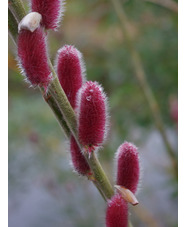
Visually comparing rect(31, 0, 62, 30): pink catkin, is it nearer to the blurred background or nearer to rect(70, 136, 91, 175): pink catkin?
rect(70, 136, 91, 175): pink catkin

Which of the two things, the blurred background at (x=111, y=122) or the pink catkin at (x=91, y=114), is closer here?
the pink catkin at (x=91, y=114)

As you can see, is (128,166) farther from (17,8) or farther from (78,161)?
(17,8)

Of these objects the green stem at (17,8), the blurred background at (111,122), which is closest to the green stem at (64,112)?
the green stem at (17,8)

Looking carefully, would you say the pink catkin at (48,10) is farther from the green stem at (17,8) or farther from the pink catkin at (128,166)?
the pink catkin at (128,166)

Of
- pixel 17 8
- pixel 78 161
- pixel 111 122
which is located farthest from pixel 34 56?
pixel 111 122

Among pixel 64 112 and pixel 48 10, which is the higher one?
pixel 48 10

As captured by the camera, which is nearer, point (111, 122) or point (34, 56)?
point (34, 56)

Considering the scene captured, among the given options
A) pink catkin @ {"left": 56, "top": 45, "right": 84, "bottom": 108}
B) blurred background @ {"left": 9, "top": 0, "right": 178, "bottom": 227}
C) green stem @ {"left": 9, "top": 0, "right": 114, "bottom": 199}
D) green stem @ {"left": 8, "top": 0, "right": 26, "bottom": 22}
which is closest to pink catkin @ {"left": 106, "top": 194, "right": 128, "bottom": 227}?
green stem @ {"left": 9, "top": 0, "right": 114, "bottom": 199}
